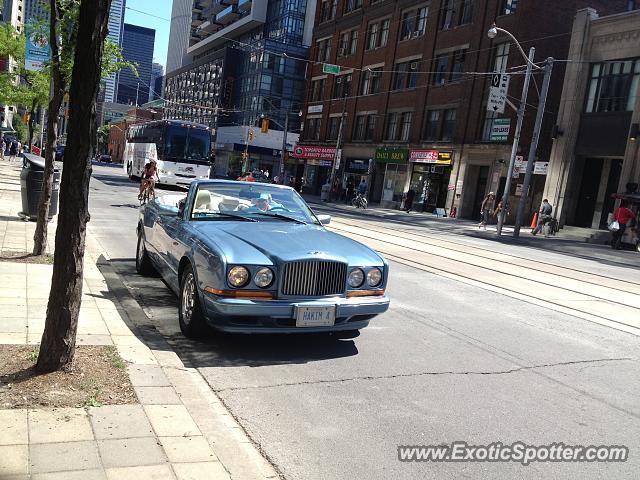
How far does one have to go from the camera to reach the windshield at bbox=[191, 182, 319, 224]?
6.98 m

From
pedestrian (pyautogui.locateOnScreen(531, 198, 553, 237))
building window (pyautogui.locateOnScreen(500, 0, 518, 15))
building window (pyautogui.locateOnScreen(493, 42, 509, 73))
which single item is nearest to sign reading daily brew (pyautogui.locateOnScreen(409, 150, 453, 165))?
building window (pyautogui.locateOnScreen(493, 42, 509, 73))

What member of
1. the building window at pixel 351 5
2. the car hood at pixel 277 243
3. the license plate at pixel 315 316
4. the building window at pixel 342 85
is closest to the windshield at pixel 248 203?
the car hood at pixel 277 243

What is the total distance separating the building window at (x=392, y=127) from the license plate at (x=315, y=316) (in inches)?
1578

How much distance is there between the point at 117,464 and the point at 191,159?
29857 mm

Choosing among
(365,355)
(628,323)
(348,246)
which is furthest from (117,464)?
(628,323)

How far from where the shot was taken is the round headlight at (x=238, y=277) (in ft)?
17.6

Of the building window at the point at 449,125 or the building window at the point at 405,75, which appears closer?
the building window at the point at 449,125

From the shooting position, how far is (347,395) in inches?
190


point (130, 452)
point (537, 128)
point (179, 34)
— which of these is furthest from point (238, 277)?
point (179, 34)

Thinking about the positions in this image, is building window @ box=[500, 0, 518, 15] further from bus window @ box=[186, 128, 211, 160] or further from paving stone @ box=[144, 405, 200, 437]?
paving stone @ box=[144, 405, 200, 437]

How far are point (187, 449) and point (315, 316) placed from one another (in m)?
2.21

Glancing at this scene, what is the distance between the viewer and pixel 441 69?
40.5 meters

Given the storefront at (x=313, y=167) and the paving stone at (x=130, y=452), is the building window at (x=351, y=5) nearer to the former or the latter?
the storefront at (x=313, y=167)

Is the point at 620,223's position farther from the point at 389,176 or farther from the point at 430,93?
the point at 389,176
